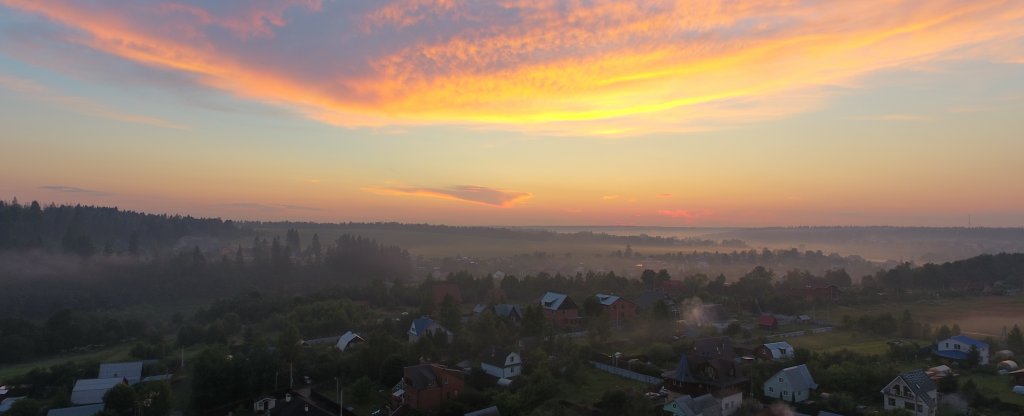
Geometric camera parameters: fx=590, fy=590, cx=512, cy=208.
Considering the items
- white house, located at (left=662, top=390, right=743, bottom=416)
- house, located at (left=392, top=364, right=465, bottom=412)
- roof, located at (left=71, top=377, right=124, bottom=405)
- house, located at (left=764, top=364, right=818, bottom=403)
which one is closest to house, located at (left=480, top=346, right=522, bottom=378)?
house, located at (left=392, top=364, right=465, bottom=412)

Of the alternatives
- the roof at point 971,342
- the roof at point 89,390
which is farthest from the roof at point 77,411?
the roof at point 971,342

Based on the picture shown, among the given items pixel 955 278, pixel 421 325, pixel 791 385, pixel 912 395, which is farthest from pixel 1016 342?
pixel 955 278

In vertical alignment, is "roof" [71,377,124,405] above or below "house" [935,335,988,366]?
below

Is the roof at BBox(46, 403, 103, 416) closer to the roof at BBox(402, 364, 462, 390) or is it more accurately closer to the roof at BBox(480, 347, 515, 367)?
the roof at BBox(402, 364, 462, 390)

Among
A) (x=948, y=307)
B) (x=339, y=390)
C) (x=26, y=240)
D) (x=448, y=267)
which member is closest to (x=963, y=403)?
(x=339, y=390)

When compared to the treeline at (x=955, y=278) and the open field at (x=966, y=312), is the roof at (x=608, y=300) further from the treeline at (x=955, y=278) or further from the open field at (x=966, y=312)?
the treeline at (x=955, y=278)

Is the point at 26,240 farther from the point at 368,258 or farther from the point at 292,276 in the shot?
the point at 368,258
